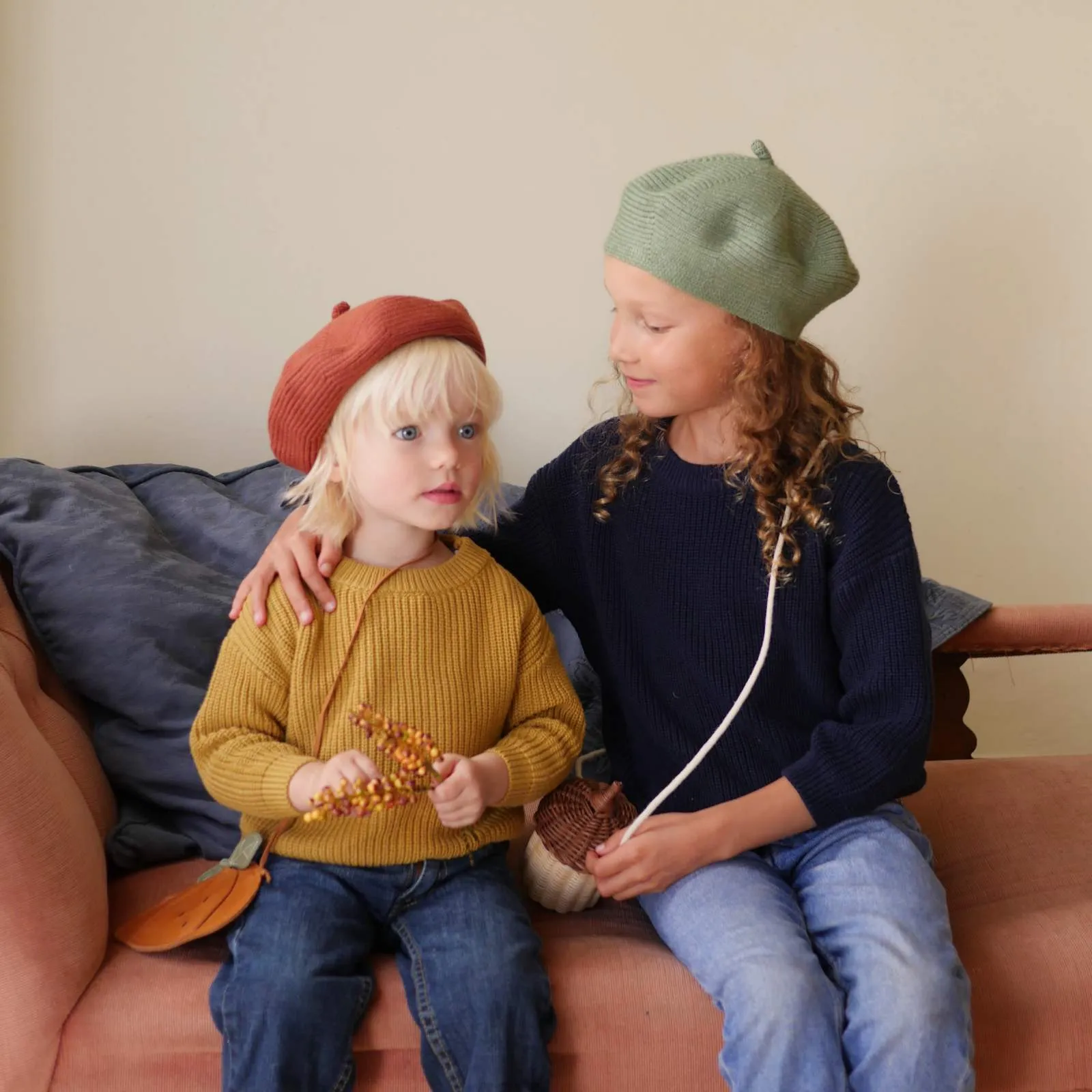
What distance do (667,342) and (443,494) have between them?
30cm

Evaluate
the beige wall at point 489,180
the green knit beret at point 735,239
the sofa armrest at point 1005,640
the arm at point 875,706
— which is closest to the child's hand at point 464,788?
the arm at point 875,706

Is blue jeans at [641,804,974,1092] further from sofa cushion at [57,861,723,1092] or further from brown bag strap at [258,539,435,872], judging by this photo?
brown bag strap at [258,539,435,872]

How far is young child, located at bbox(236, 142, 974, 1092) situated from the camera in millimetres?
1239

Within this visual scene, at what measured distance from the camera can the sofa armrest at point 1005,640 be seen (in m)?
1.78

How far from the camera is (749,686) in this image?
1408 millimetres

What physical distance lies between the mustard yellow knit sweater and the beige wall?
0.82 meters

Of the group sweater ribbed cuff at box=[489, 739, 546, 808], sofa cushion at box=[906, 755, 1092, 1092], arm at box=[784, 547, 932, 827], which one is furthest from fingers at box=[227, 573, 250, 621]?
sofa cushion at box=[906, 755, 1092, 1092]

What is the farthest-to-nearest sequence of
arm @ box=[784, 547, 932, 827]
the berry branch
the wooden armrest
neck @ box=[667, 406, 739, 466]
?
the wooden armrest, neck @ box=[667, 406, 739, 466], arm @ box=[784, 547, 932, 827], the berry branch

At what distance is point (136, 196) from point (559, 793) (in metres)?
1.18

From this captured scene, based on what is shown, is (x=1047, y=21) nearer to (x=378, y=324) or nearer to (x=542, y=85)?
(x=542, y=85)

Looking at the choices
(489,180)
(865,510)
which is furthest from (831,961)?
(489,180)

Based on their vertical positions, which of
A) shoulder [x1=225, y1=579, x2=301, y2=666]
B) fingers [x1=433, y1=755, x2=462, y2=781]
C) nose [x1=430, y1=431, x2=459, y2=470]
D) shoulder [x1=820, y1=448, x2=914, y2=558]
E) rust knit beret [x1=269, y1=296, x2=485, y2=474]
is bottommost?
fingers [x1=433, y1=755, x2=462, y2=781]

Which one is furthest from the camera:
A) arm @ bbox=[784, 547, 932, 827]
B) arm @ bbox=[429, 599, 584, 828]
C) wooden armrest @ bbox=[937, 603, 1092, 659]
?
wooden armrest @ bbox=[937, 603, 1092, 659]

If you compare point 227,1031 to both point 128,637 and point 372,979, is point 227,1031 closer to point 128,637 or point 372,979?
point 372,979
